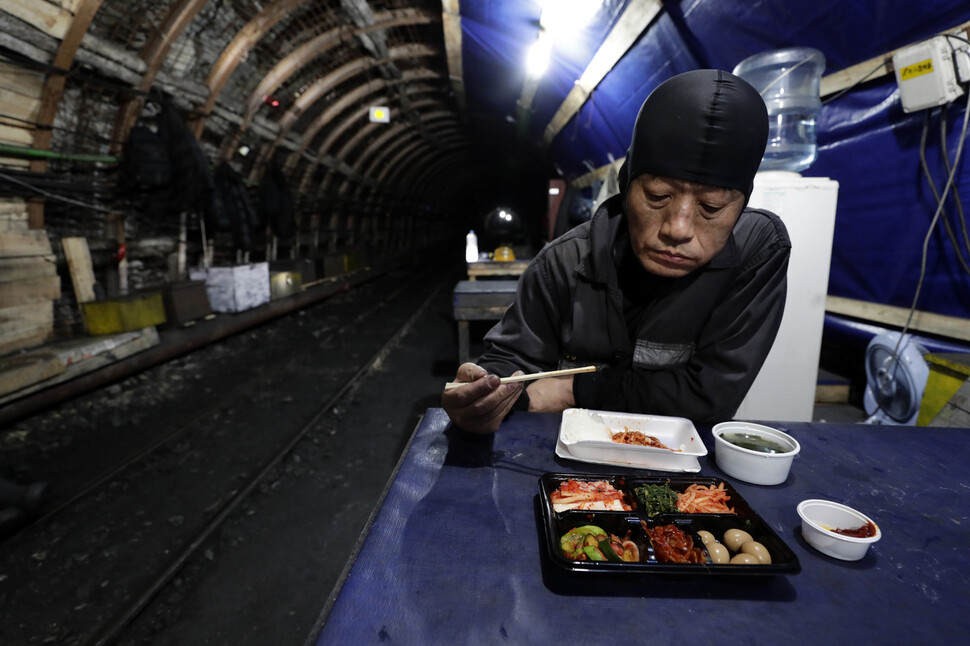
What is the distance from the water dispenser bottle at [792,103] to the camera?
11.6ft

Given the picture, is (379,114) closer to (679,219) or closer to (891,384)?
(891,384)

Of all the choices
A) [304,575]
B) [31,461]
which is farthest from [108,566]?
[31,461]

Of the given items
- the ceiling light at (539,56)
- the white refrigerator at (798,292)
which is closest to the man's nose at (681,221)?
the white refrigerator at (798,292)

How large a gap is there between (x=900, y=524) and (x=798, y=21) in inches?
150

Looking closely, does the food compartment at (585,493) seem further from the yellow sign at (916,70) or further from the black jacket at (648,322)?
the yellow sign at (916,70)

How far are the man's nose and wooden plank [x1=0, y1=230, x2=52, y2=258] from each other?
7094 millimetres

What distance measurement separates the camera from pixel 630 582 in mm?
1033

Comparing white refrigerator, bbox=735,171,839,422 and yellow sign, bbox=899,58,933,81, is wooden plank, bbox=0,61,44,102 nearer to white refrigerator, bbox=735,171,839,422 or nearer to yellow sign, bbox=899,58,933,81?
white refrigerator, bbox=735,171,839,422

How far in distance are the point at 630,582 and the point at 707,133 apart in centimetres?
137

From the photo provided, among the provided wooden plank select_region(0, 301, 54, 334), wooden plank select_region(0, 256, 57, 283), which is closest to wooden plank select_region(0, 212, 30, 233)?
wooden plank select_region(0, 256, 57, 283)

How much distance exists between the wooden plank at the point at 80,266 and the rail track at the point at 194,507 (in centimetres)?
151

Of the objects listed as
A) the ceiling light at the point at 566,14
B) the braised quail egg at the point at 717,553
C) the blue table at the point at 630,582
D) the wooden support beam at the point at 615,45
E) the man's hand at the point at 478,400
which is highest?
the ceiling light at the point at 566,14

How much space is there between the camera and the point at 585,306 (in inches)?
79.3

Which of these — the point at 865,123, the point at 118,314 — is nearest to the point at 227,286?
the point at 118,314
